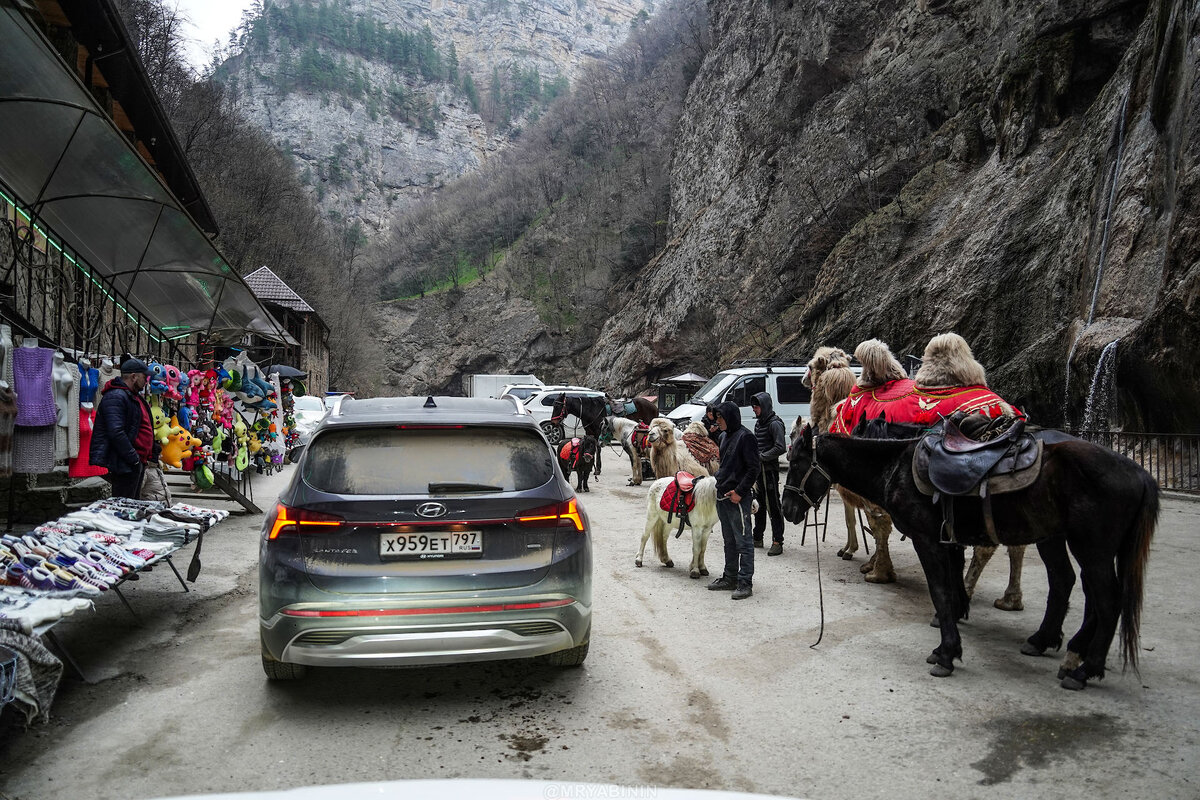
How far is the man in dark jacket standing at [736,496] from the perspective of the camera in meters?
6.89

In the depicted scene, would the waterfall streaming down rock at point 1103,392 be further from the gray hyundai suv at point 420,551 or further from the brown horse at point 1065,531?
the gray hyundai suv at point 420,551

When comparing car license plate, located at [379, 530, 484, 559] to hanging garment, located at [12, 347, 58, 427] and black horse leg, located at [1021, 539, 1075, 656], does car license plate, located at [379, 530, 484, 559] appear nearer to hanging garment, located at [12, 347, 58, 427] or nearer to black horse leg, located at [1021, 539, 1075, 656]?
black horse leg, located at [1021, 539, 1075, 656]

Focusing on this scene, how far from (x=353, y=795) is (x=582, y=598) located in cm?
267

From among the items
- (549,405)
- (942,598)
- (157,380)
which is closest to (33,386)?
(157,380)

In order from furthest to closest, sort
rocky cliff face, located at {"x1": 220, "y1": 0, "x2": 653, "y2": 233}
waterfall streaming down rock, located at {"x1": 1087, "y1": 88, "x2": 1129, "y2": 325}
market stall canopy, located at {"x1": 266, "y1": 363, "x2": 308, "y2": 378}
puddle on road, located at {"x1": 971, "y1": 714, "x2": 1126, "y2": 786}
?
rocky cliff face, located at {"x1": 220, "y1": 0, "x2": 653, "y2": 233}
market stall canopy, located at {"x1": 266, "y1": 363, "x2": 308, "y2": 378}
waterfall streaming down rock, located at {"x1": 1087, "y1": 88, "x2": 1129, "y2": 325}
puddle on road, located at {"x1": 971, "y1": 714, "x2": 1126, "y2": 786}

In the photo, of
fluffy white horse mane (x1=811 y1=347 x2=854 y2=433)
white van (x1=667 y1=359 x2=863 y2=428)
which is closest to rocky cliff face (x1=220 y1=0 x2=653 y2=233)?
white van (x1=667 y1=359 x2=863 y2=428)

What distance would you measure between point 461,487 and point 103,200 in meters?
8.73

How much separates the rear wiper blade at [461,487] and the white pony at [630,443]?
11.8 meters

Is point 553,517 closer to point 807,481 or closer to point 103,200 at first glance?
point 807,481

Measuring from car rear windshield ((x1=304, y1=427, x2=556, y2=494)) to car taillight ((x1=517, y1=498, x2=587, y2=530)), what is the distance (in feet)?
0.56

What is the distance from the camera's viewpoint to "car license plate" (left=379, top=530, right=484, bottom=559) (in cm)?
412

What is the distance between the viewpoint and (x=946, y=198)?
82.1 feet

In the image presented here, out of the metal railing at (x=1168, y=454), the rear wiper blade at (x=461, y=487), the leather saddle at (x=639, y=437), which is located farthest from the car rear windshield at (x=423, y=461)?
the leather saddle at (x=639, y=437)

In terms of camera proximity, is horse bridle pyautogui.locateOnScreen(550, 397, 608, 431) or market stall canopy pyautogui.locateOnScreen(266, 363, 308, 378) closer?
market stall canopy pyautogui.locateOnScreen(266, 363, 308, 378)
